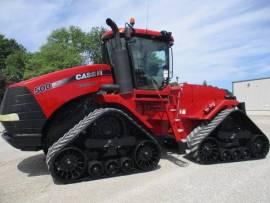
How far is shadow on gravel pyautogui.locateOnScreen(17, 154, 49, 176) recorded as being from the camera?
22.9ft

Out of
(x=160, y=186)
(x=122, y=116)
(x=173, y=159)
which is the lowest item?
(x=160, y=186)

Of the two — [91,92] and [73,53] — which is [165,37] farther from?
[73,53]

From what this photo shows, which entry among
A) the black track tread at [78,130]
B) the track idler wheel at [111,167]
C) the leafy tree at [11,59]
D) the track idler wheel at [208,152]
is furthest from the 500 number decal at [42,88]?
the leafy tree at [11,59]

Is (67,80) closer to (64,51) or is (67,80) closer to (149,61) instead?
(149,61)

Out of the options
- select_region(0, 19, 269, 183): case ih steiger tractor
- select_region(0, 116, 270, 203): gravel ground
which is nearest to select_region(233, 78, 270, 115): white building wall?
select_region(0, 19, 269, 183): case ih steiger tractor

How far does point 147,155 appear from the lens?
6887 millimetres

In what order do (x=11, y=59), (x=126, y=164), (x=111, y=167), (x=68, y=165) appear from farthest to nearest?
(x=11, y=59), (x=126, y=164), (x=111, y=167), (x=68, y=165)

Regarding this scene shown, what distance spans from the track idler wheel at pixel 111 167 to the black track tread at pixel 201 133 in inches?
73.1

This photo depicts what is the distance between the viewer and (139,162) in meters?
6.79

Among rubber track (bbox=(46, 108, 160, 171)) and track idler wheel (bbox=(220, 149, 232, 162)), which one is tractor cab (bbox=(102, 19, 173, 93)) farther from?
track idler wheel (bbox=(220, 149, 232, 162))

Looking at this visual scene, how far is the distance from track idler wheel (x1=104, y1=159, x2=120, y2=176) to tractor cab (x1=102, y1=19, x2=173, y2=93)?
5.01 ft

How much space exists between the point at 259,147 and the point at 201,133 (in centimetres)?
169

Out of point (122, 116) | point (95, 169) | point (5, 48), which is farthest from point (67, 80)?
point (5, 48)

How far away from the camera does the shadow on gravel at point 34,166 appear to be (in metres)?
6.98
